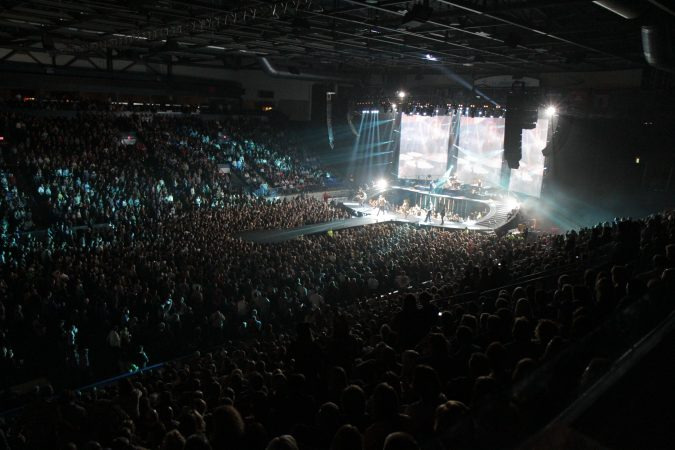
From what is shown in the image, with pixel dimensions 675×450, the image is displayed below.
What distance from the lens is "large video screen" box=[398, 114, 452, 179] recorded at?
109ft

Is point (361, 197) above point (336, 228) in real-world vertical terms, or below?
below

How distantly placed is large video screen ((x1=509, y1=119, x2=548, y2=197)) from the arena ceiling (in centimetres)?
324

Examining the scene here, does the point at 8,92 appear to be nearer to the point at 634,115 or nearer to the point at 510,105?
the point at 510,105

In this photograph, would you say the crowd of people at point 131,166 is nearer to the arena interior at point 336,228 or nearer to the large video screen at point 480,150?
the arena interior at point 336,228

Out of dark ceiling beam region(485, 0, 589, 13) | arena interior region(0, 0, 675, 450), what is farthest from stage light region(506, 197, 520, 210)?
dark ceiling beam region(485, 0, 589, 13)

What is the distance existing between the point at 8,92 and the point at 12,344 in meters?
20.5

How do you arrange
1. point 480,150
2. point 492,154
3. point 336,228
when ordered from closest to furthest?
point 336,228
point 492,154
point 480,150

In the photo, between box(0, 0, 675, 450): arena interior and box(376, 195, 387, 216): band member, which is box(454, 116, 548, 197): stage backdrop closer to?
box(0, 0, 675, 450): arena interior

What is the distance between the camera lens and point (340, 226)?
74.4 ft

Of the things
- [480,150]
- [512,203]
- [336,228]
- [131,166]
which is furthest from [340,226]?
[480,150]

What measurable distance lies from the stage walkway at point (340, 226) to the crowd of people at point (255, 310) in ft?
2.33

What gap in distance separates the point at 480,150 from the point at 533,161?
4921mm

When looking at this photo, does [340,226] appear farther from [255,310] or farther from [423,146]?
[423,146]

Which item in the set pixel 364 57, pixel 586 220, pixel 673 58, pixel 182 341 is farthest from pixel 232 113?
pixel 673 58
